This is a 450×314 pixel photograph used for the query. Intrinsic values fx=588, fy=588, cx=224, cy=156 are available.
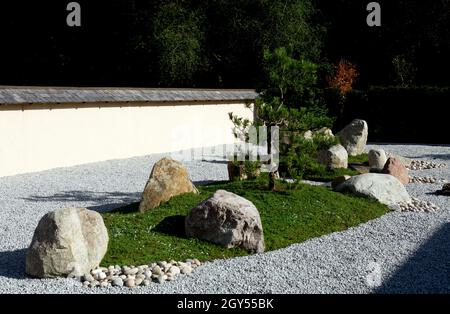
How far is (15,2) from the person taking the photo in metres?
32.1

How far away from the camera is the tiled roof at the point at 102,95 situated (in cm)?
1553

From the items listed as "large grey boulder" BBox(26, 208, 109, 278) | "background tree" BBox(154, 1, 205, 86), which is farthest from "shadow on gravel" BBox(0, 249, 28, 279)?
"background tree" BBox(154, 1, 205, 86)

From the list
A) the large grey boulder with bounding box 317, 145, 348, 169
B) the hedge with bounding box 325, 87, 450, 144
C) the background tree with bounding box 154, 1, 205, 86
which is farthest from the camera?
the background tree with bounding box 154, 1, 205, 86

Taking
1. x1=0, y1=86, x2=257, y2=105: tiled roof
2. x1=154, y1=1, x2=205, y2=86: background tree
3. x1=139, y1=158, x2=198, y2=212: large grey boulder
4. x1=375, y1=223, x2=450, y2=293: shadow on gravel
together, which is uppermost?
x1=154, y1=1, x2=205, y2=86: background tree

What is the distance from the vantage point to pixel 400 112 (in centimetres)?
2648

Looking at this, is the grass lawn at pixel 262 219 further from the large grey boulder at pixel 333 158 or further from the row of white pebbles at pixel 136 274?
the large grey boulder at pixel 333 158

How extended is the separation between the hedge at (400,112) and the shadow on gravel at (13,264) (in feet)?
69.9

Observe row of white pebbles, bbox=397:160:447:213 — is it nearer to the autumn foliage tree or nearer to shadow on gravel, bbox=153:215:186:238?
shadow on gravel, bbox=153:215:186:238

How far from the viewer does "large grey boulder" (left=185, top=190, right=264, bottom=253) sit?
8.10 metres

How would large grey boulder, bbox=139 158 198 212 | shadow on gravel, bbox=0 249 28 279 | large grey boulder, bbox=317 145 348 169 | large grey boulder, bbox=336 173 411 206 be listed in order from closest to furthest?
shadow on gravel, bbox=0 249 28 279
large grey boulder, bbox=139 158 198 212
large grey boulder, bbox=336 173 411 206
large grey boulder, bbox=317 145 348 169

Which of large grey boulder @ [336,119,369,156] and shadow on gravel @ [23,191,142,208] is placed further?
large grey boulder @ [336,119,369,156]

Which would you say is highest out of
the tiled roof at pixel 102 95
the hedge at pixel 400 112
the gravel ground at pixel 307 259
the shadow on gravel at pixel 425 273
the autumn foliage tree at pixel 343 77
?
the autumn foliage tree at pixel 343 77

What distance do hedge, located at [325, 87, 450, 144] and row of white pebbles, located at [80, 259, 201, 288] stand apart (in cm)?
2082

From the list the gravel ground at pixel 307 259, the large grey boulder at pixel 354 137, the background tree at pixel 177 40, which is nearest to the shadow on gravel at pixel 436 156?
the large grey boulder at pixel 354 137
